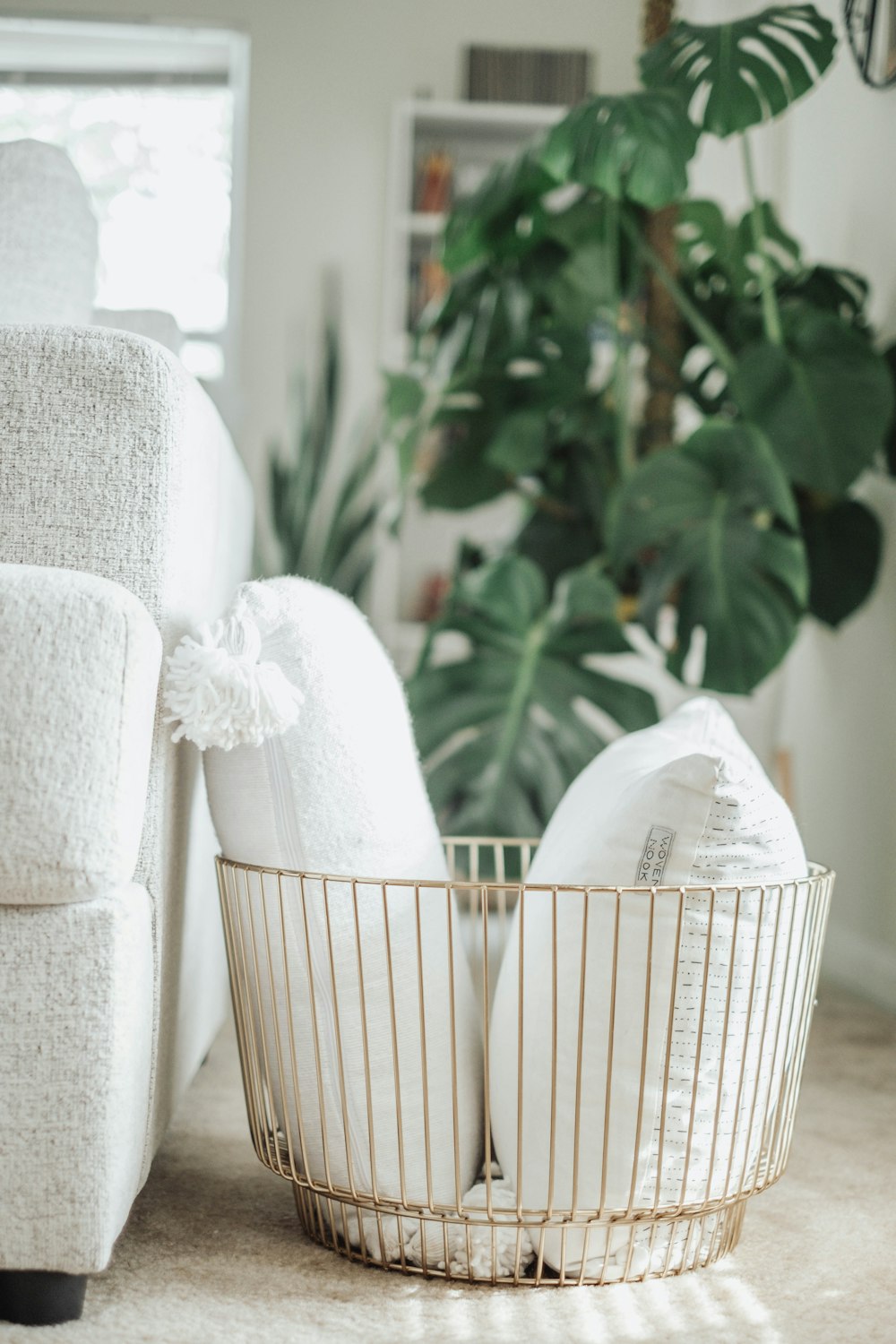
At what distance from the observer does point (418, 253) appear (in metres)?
2.84

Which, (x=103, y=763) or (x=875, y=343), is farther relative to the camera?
(x=875, y=343)

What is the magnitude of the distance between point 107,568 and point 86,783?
0.53ft

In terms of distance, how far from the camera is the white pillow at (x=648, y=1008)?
75 cm

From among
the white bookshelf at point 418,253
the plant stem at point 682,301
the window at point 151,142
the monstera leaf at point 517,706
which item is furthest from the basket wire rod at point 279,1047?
the window at point 151,142

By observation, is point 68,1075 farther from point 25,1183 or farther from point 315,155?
point 315,155

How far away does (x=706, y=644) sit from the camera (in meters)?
1.48

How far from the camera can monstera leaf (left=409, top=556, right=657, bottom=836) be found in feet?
4.90

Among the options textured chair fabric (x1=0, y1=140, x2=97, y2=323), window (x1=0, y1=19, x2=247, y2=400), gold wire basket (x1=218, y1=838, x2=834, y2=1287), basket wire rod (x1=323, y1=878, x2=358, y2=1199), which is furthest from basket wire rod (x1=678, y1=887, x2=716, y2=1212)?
window (x1=0, y1=19, x2=247, y2=400)

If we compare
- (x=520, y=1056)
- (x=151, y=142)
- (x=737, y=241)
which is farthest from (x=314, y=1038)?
(x=151, y=142)

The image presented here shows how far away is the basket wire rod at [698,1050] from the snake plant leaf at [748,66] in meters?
1.01

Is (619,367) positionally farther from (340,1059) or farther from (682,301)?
(340,1059)

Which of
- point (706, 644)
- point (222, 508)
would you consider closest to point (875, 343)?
point (706, 644)

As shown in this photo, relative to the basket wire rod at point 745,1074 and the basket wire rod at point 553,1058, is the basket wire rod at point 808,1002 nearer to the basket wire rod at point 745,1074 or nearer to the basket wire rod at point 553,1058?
the basket wire rod at point 745,1074

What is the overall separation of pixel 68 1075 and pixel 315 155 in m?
2.63
